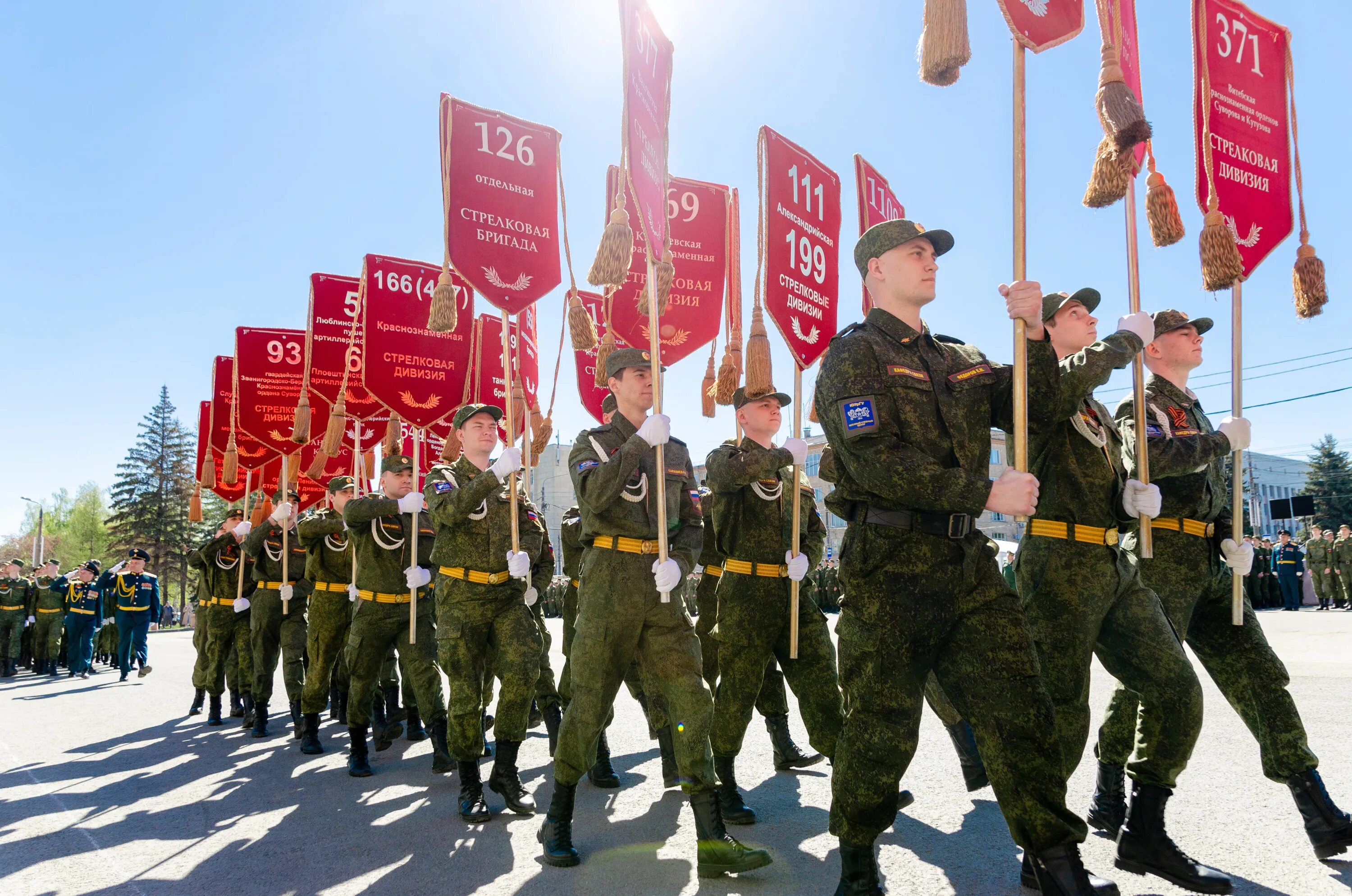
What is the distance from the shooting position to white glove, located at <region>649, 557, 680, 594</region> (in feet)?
13.7

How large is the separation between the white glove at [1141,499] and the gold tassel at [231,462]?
10.6 meters

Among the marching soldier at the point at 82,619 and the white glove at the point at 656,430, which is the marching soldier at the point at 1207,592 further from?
the marching soldier at the point at 82,619

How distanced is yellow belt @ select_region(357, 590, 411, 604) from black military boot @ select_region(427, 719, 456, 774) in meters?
0.93

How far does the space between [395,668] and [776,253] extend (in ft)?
15.9

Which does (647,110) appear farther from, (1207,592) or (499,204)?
(1207,592)

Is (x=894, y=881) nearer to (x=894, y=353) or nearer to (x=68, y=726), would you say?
(x=894, y=353)

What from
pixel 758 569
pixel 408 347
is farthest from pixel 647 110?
pixel 408 347

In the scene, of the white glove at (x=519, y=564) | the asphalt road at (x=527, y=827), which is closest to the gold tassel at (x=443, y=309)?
the white glove at (x=519, y=564)

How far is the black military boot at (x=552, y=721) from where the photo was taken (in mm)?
6688

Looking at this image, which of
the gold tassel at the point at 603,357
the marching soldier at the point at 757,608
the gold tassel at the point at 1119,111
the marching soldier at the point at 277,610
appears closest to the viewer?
the gold tassel at the point at 1119,111

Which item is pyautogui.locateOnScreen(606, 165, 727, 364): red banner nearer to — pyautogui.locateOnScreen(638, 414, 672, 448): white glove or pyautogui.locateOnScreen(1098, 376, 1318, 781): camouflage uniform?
pyautogui.locateOnScreen(638, 414, 672, 448): white glove

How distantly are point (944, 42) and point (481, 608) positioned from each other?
384cm

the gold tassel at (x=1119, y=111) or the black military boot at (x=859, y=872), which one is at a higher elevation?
the gold tassel at (x=1119, y=111)

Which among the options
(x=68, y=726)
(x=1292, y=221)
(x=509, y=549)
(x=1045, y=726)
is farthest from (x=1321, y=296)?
(x=68, y=726)
